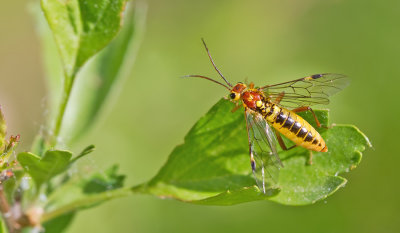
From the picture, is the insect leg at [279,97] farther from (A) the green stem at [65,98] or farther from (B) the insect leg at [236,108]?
(A) the green stem at [65,98]

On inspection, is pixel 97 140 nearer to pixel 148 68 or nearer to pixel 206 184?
pixel 148 68

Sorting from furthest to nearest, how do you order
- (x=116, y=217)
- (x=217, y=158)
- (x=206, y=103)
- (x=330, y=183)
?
(x=206, y=103), (x=116, y=217), (x=217, y=158), (x=330, y=183)

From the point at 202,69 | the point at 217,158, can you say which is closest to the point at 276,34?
the point at 202,69

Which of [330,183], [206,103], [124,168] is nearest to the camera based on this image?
[330,183]

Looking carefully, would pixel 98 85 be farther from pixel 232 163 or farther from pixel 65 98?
pixel 232 163

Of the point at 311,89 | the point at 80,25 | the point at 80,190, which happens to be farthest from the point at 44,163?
the point at 311,89

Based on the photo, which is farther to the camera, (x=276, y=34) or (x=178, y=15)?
(x=178, y=15)

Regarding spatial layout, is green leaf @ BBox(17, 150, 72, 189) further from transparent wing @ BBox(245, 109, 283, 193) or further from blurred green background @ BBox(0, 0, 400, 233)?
blurred green background @ BBox(0, 0, 400, 233)

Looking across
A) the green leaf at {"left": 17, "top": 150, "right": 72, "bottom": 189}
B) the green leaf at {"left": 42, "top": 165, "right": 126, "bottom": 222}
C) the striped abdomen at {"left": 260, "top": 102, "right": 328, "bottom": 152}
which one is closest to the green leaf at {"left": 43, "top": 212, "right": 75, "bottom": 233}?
the green leaf at {"left": 42, "top": 165, "right": 126, "bottom": 222}

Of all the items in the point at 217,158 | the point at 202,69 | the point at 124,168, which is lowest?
the point at 124,168
